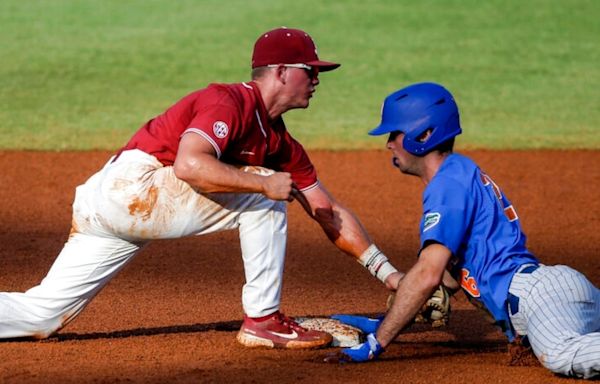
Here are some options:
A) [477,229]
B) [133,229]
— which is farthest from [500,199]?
[133,229]

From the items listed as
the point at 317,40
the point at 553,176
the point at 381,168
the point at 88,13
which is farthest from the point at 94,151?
the point at 88,13

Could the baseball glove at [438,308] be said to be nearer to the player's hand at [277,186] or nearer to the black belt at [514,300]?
the black belt at [514,300]

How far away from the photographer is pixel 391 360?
5.18 meters

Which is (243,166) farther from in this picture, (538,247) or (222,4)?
(222,4)

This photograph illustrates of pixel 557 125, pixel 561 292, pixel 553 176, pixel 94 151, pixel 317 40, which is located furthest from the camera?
pixel 317 40

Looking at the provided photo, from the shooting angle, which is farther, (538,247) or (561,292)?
(538,247)

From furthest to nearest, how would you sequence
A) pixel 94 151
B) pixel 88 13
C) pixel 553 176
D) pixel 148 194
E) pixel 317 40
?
pixel 88 13 → pixel 317 40 → pixel 94 151 → pixel 553 176 → pixel 148 194

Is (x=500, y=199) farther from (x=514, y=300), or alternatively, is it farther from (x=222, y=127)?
(x=222, y=127)

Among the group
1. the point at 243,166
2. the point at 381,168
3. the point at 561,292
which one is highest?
the point at 243,166

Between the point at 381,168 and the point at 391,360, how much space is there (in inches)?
214

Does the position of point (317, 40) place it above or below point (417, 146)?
below

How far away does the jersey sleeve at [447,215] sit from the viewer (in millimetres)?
4742

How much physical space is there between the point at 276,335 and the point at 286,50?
1.38 m

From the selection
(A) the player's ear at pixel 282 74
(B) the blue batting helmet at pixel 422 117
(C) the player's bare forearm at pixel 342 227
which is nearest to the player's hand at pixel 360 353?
(C) the player's bare forearm at pixel 342 227
